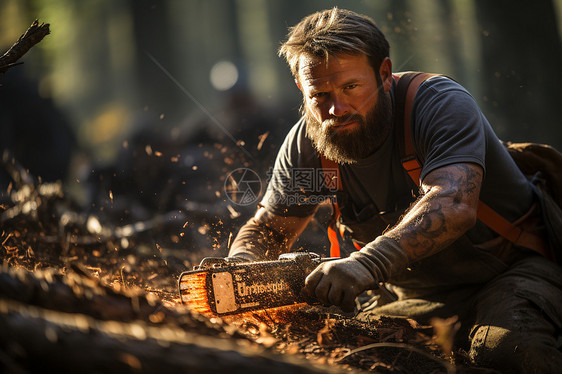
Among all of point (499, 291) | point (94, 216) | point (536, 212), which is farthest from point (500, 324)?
point (94, 216)

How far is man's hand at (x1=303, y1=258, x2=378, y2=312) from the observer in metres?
1.97

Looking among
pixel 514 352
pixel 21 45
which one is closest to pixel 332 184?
pixel 514 352

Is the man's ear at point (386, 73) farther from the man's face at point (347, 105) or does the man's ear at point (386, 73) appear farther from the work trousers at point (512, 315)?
the work trousers at point (512, 315)

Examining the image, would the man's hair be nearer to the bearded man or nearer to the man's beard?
the bearded man

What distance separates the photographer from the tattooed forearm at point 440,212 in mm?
2200

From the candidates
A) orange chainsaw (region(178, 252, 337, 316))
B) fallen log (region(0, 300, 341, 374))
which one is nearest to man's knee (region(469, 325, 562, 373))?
orange chainsaw (region(178, 252, 337, 316))

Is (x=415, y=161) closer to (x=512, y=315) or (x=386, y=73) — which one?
(x=386, y=73)

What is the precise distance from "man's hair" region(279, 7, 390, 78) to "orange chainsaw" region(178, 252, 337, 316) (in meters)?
1.43

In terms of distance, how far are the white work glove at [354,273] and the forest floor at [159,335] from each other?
0.22m

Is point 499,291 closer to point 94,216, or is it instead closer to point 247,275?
point 247,275

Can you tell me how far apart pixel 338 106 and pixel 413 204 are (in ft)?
2.79

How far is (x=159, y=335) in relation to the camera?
1.01 meters

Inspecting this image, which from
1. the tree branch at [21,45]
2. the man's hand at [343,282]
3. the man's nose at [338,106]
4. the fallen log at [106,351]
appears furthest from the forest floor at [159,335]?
the man's nose at [338,106]

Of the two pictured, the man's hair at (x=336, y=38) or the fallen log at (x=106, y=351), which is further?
the man's hair at (x=336, y=38)
